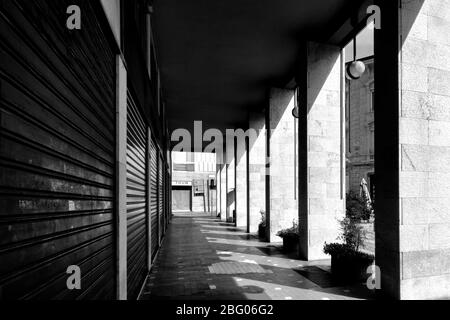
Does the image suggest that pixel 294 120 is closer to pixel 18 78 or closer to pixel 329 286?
pixel 329 286

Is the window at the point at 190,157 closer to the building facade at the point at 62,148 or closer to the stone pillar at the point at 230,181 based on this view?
the stone pillar at the point at 230,181

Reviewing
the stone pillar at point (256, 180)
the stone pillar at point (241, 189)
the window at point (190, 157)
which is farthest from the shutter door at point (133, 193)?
the window at point (190, 157)

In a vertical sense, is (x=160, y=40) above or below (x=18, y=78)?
above

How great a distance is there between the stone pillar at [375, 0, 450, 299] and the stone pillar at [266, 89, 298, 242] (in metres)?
6.96

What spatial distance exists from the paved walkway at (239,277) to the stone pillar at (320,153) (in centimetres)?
105

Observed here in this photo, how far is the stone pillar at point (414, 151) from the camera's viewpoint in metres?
5.52

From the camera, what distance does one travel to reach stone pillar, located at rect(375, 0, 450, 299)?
5.52 m

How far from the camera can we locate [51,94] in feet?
6.79

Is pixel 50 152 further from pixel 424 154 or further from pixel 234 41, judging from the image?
pixel 234 41

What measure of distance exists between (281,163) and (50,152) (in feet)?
39.0

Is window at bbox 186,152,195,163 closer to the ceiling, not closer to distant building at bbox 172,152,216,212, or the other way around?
distant building at bbox 172,152,216,212

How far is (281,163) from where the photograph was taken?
13.4 m
